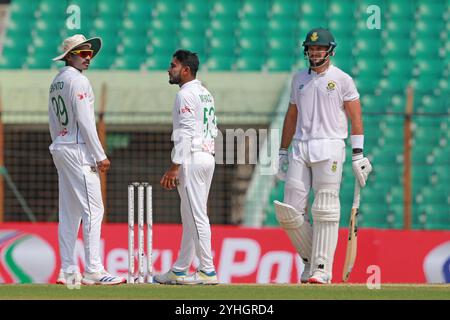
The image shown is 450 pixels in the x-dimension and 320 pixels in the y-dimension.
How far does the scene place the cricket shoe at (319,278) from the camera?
1115 centimetres

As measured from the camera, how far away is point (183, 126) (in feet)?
34.8

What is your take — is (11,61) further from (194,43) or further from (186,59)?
(186,59)

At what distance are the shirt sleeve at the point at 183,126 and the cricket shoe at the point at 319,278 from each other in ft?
4.97

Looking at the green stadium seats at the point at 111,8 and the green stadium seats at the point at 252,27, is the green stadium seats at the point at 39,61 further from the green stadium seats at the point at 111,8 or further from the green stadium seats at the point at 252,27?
the green stadium seats at the point at 252,27

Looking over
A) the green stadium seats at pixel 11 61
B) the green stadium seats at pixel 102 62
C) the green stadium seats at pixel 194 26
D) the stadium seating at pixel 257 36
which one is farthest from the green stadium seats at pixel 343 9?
the green stadium seats at pixel 11 61

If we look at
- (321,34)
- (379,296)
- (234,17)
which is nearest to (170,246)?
(321,34)

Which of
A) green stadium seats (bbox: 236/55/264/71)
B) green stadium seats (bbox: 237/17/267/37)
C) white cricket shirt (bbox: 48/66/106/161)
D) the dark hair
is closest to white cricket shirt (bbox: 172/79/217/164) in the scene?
the dark hair

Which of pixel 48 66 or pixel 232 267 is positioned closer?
pixel 232 267

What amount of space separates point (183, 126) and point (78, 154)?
2.93 feet

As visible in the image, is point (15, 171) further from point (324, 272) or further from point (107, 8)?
point (324, 272)

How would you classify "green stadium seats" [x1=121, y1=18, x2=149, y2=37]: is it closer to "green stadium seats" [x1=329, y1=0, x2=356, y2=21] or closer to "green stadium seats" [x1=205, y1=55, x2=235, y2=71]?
"green stadium seats" [x1=205, y1=55, x2=235, y2=71]
